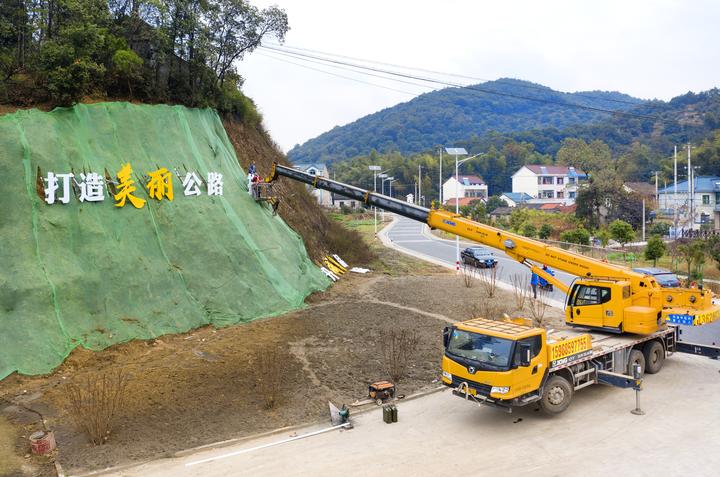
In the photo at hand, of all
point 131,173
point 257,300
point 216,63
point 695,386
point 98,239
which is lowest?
point 695,386

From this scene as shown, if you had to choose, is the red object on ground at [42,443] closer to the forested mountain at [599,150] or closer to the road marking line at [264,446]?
the road marking line at [264,446]

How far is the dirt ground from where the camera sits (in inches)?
453

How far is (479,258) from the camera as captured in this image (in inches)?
1479

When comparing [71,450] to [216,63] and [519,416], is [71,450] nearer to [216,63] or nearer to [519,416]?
[519,416]

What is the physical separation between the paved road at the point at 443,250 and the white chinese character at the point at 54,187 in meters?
21.3

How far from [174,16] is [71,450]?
731 inches

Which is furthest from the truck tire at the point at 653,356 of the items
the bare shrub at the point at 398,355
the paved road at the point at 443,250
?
the paved road at the point at 443,250

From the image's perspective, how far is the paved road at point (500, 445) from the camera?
10.1 metres

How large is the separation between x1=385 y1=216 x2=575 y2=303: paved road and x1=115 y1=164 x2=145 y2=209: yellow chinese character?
19.2 m

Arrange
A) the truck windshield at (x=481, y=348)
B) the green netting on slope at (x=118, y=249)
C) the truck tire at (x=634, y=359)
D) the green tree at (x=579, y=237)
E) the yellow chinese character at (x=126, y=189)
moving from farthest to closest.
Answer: the green tree at (x=579, y=237) → the yellow chinese character at (x=126, y=189) → the green netting on slope at (x=118, y=249) → the truck tire at (x=634, y=359) → the truck windshield at (x=481, y=348)

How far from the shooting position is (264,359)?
51.0 ft

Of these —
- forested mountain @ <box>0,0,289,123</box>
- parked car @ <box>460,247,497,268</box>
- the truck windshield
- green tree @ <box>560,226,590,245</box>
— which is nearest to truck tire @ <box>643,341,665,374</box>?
the truck windshield

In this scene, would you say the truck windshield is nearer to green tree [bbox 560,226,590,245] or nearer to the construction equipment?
the construction equipment

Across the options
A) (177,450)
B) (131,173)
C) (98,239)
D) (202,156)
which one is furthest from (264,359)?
(202,156)
